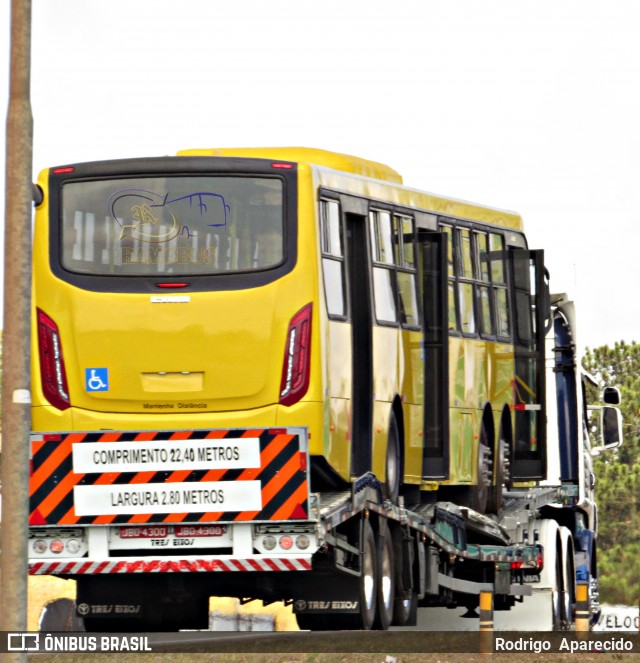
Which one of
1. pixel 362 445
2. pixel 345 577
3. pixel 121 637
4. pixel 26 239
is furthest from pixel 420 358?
pixel 26 239

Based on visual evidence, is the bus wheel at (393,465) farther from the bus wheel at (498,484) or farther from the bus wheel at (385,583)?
the bus wheel at (498,484)

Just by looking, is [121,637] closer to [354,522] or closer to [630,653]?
[354,522]

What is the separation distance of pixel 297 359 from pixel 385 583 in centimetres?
292

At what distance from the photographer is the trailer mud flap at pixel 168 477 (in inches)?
611

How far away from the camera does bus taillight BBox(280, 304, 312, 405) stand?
16.1 metres

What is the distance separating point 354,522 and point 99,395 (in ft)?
8.22

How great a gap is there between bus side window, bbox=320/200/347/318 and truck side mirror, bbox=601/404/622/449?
9379 millimetres

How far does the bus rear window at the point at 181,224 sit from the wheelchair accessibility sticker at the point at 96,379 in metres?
0.85

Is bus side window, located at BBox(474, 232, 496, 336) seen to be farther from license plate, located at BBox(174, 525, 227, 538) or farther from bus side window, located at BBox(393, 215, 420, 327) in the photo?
license plate, located at BBox(174, 525, 227, 538)

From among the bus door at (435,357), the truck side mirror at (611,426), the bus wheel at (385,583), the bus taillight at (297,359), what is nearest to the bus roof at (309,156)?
the bus door at (435,357)

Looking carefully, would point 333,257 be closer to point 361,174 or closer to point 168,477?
point 361,174

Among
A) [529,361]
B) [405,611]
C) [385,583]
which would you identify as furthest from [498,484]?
[385,583]

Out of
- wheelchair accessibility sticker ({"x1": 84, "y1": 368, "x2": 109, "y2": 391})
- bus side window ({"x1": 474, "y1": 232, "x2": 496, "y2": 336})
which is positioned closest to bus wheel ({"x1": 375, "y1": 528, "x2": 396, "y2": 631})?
wheelchair accessibility sticker ({"x1": 84, "y1": 368, "x2": 109, "y2": 391})

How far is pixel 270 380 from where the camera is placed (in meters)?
16.2
